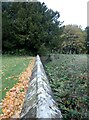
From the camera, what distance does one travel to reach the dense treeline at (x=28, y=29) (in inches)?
979

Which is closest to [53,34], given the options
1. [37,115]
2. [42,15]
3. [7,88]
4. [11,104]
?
[42,15]

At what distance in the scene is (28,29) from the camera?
25.4m

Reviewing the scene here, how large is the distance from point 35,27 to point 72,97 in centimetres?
1836

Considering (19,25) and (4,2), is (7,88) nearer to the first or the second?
(19,25)

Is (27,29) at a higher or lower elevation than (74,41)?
lower

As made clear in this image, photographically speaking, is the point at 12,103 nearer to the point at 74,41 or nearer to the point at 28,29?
the point at 28,29

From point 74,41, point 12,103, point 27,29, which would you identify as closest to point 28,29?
point 27,29

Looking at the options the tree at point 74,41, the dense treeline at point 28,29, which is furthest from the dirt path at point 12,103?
the tree at point 74,41

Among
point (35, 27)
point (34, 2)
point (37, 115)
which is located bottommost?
point (37, 115)

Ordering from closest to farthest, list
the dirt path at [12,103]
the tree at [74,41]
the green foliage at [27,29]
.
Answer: the dirt path at [12,103] < the green foliage at [27,29] < the tree at [74,41]

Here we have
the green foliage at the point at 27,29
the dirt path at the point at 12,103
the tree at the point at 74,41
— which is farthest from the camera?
the tree at the point at 74,41

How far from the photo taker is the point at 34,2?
2688 cm

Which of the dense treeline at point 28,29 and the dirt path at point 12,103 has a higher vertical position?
the dense treeline at point 28,29

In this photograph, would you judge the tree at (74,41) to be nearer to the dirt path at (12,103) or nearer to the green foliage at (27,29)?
the green foliage at (27,29)
